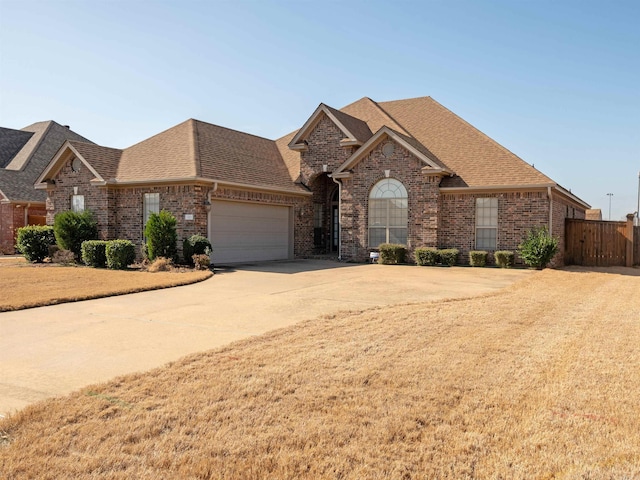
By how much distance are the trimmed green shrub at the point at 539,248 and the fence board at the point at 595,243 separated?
3.37m

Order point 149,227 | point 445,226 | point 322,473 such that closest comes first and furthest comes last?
point 322,473
point 149,227
point 445,226

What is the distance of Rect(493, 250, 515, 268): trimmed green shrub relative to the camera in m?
18.2

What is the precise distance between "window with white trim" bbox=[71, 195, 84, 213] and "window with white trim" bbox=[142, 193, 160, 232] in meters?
3.35

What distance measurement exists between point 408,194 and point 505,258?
446cm

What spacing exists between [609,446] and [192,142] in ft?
61.8

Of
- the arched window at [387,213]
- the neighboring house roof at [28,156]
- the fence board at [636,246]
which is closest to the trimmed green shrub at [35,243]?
the neighboring house roof at [28,156]

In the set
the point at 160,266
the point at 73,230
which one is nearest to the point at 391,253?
the point at 160,266

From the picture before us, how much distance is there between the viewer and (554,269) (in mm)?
18062

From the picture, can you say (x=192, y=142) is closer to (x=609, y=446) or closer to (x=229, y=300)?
(x=229, y=300)

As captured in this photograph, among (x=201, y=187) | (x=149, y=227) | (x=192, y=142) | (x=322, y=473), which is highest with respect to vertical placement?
(x=192, y=142)

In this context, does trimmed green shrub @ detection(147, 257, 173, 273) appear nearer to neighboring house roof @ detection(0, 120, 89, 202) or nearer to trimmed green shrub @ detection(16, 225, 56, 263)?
trimmed green shrub @ detection(16, 225, 56, 263)

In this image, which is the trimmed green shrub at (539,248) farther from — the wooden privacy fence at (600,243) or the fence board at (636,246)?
the fence board at (636,246)

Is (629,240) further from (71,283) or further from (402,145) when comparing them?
(71,283)

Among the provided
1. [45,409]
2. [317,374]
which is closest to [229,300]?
[317,374]
